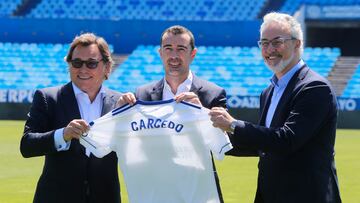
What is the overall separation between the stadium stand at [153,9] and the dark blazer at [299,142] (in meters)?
27.8

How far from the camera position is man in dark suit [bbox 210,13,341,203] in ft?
16.0

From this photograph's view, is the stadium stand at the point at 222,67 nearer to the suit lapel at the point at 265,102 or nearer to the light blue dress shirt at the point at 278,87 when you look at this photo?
the suit lapel at the point at 265,102

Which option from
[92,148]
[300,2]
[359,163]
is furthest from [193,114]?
[300,2]

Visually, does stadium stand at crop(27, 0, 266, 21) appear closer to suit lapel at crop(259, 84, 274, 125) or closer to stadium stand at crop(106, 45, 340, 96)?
stadium stand at crop(106, 45, 340, 96)

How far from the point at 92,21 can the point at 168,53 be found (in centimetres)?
2493

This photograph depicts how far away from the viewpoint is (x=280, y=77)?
5199 mm

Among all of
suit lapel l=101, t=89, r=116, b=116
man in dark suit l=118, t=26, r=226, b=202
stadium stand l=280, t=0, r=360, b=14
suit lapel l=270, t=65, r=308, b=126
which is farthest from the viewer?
stadium stand l=280, t=0, r=360, b=14

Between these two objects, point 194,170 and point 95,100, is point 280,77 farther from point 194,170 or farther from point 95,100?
point 95,100

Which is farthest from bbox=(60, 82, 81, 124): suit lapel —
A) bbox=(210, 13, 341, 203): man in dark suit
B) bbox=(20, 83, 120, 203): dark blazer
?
bbox=(210, 13, 341, 203): man in dark suit

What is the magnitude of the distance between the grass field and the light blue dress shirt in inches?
202

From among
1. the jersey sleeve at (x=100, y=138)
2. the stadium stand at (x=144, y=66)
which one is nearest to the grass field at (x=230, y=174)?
the jersey sleeve at (x=100, y=138)

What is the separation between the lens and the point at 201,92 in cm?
564

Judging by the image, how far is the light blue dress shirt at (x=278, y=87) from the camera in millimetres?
5148

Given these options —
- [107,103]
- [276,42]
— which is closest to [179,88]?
[107,103]
